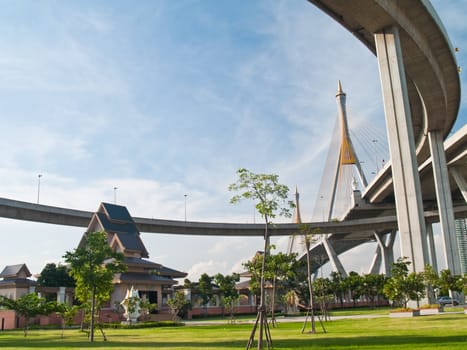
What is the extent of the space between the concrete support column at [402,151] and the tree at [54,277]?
147 feet

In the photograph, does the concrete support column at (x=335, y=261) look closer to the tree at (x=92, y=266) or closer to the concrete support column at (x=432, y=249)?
the concrete support column at (x=432, y=249)

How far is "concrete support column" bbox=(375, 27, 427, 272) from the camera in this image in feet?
115

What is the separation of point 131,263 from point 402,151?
112 ft

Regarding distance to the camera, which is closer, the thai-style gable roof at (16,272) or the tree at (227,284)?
the thai-style gable roof at (16,272)

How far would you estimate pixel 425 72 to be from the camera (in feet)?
142

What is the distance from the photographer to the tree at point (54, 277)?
6312cm

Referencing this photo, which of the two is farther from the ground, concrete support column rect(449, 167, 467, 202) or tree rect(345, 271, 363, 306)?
concrete support column rect(449, 167, 467, 202)

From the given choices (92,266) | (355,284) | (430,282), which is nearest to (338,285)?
(355,284)

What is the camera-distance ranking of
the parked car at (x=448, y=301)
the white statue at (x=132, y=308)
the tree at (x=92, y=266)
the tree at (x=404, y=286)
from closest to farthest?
the tree at (x=92, y=266) → the tree at (x=404, y=286) → the white statue at (x=132, y=308) → the parked car at (x=448, y=301)

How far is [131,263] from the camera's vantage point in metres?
56.6

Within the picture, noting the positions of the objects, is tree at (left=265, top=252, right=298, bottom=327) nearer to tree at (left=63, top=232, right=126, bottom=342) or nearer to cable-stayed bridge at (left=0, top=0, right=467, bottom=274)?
cable-stayed bridge at (left=0, top=0, right=467, bottom=274)

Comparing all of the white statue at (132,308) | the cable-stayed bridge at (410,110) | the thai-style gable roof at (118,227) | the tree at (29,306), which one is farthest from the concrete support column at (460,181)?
the tree at (29,306)

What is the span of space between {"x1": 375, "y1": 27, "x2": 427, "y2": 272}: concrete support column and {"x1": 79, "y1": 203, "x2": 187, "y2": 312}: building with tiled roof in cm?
3214

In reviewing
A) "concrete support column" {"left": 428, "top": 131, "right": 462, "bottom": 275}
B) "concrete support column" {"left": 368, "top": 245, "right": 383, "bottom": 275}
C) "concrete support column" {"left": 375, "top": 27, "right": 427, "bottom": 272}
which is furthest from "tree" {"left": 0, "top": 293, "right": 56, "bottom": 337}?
"concrete support column" {"left": 368, "top": 245, "right": 383, "bottom": 275}
